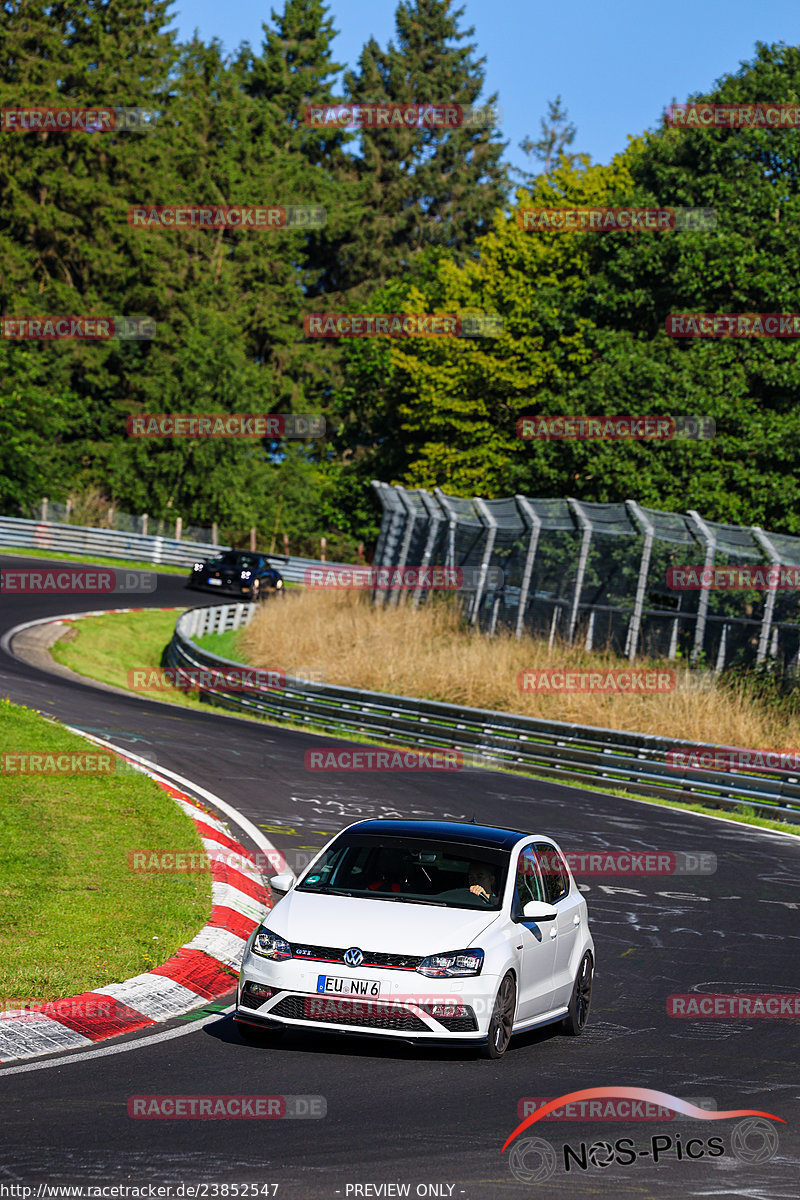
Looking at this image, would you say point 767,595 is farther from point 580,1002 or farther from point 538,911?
point 538,911

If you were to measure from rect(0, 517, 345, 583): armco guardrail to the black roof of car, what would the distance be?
1729 inches

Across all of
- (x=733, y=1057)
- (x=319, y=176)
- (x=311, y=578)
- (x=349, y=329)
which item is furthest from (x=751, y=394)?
(x=319, y=176)

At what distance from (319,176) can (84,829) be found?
7724 centimetres

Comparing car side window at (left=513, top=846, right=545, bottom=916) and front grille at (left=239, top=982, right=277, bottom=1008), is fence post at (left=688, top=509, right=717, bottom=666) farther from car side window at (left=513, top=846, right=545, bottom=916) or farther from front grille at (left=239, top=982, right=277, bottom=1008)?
front grille at (left=239, top=982, right=277, bottom=1008)

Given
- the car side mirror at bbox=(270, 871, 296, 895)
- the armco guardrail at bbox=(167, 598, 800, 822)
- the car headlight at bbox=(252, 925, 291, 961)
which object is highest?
the car side mirror at bbox=(270, 871, 296, 895)

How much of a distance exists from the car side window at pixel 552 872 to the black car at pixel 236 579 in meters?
37.3

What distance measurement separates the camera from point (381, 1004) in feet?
26.3

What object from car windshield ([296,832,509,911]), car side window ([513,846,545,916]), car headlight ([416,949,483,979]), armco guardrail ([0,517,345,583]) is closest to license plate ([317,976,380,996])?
car headlight ([416,949,483,979])

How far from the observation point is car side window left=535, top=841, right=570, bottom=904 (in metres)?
9.85

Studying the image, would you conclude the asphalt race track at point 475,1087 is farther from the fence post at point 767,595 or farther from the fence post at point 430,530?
the fence post at point 430,530

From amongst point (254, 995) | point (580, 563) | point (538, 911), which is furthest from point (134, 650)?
point (254, 995)

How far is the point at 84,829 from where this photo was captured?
561 inches

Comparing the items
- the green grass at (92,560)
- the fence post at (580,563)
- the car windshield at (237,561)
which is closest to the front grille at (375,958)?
the fence post at (580,563)

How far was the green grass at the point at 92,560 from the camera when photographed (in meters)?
50.2
